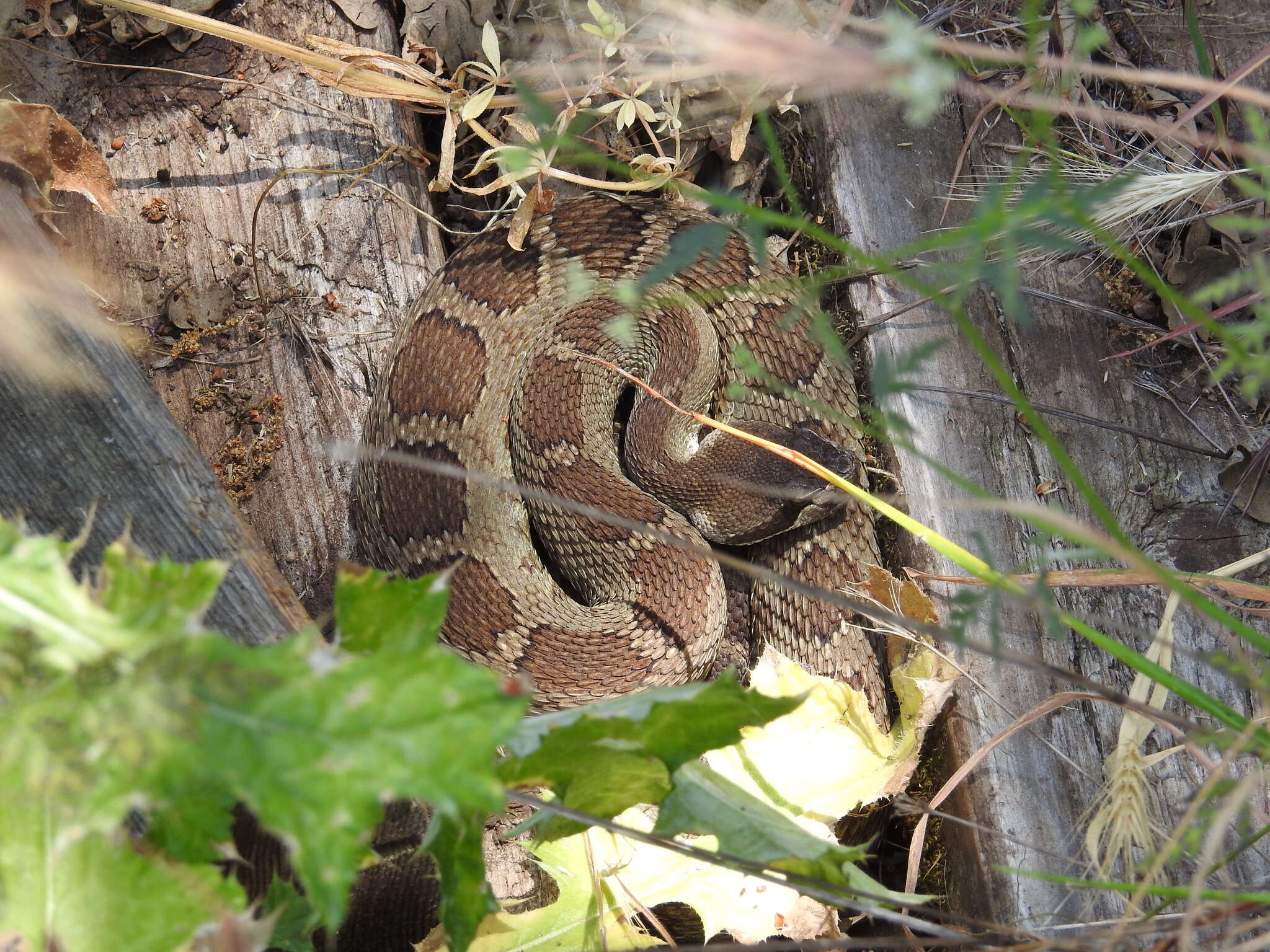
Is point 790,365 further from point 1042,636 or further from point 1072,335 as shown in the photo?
point 1042,636

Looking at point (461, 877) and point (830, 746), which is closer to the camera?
point (461, 877)

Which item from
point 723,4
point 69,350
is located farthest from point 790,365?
point 69,350

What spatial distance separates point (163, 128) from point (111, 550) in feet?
9.63

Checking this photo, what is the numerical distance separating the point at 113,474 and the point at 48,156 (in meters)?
1.70

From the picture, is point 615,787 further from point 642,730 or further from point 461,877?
point 461,877

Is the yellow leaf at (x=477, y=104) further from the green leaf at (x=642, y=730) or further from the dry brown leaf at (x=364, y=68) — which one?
the green leaf at (x=642, y=730)

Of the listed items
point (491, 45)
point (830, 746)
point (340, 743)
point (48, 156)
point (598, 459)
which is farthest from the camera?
point (598, 459)

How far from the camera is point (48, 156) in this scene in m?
3.30

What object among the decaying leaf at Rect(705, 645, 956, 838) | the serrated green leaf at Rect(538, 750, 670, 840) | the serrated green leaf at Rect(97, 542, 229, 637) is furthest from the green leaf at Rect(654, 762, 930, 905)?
the serrated green leaf at Rect(97, 542, 229, 637)

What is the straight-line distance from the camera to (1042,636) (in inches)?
113

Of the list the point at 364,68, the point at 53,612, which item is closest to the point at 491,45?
the point at 364,68

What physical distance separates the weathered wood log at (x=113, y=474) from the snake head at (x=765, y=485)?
1.81 meters

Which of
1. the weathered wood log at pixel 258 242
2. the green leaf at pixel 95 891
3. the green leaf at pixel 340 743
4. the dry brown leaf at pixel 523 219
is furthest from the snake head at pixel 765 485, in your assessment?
the green leaf at pixel 95 891

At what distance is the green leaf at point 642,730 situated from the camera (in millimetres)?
1727
